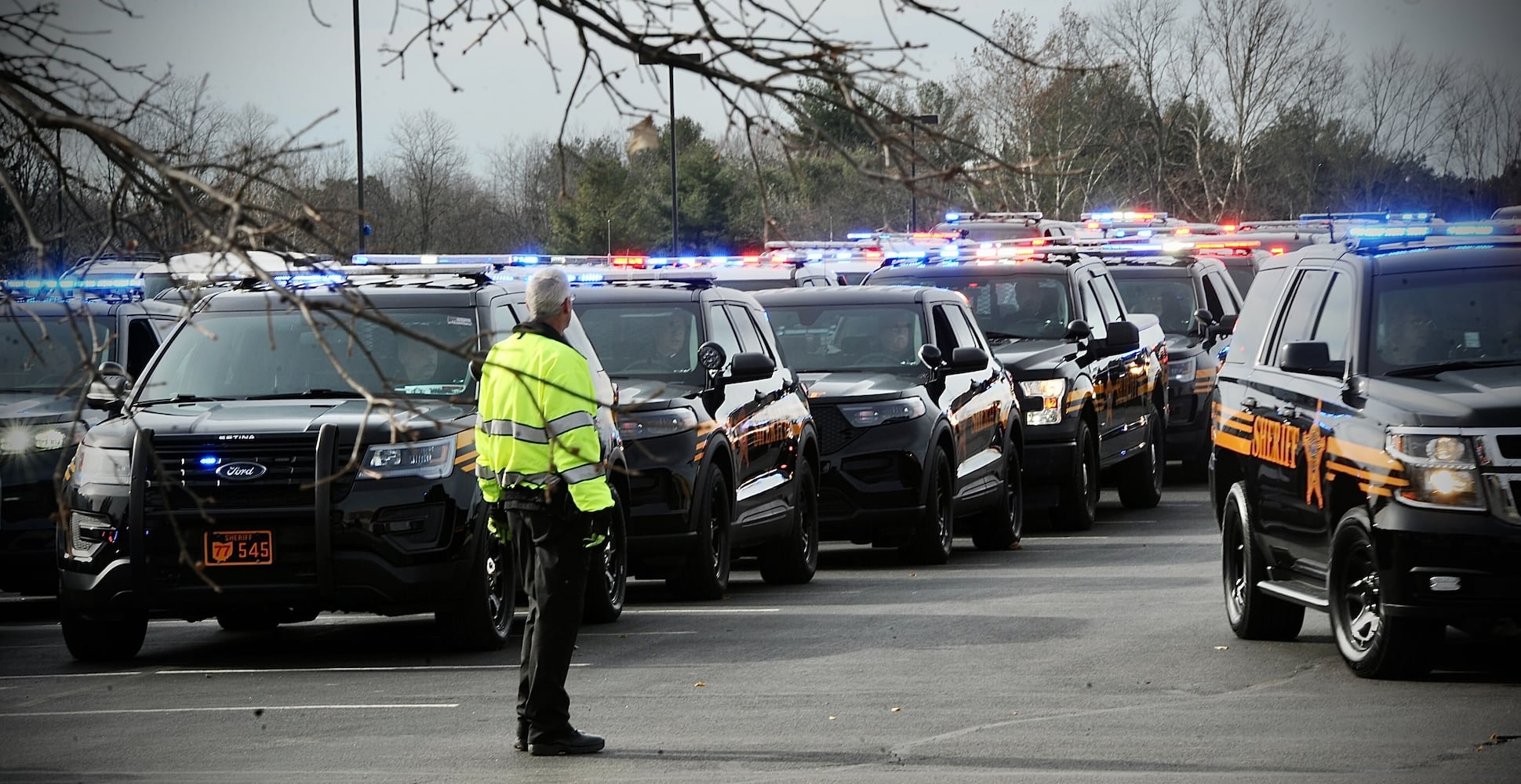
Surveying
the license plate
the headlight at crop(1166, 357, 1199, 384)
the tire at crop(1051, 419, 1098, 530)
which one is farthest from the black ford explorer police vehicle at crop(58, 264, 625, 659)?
A: the headlight at crop(1166, 357, 1199, 384)

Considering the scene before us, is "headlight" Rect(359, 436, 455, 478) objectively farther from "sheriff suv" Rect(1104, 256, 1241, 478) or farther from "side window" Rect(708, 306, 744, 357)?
"sheriff suv" Rect(1104, 256, 1241, 478)

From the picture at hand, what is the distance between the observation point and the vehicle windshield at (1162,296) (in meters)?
23.4

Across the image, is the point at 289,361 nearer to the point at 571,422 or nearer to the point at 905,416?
the point at 571,422

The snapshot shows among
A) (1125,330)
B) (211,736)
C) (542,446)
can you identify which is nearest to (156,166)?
(542,446)

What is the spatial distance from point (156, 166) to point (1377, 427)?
5.96 meters

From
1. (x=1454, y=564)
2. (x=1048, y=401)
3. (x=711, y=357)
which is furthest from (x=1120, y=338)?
(x=1454, y=564)

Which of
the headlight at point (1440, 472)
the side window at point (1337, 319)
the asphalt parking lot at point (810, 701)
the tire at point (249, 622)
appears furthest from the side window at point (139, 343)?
the headlight at point (1440, 472)

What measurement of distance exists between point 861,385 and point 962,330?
1288 mm

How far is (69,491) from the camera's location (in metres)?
11.7

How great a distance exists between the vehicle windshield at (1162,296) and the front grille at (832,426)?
7889 mm

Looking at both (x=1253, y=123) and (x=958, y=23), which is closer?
(x=958, y=23)

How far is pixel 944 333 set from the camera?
17109 mm

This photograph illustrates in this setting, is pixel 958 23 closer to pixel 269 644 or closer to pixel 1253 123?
pixel 269 644

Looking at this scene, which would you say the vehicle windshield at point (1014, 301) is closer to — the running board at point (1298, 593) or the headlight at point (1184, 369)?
the headlight at point (1184, 369)
